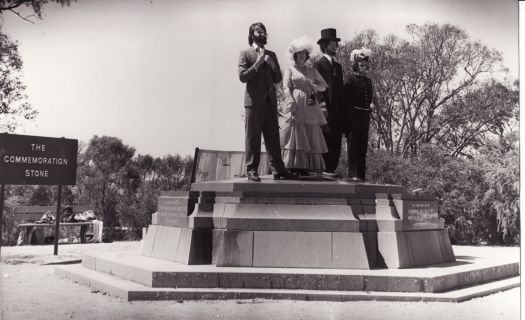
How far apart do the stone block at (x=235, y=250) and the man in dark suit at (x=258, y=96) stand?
1231 mm

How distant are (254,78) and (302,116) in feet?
3.94

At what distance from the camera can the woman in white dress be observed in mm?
9625

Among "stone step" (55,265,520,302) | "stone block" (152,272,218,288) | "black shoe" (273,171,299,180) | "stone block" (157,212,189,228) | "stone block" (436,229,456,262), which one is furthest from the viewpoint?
"stone block" (436,229,456,262)

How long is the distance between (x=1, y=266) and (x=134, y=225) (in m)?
10.5

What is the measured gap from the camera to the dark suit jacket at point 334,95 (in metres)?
10.3

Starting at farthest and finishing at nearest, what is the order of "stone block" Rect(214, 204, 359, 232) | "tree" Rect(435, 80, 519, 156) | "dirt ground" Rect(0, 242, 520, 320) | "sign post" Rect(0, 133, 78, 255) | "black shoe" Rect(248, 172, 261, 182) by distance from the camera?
"tree" Rect(435, 80, 519, 156)
"sign post" Rect(0, 133, 78, 255)
"black shoe" Rect(248, 172, 261, 182)
"stone block" Rect(214, 204, 359, 232)
"dirt ground" Rect(0, 242, 520, 320)

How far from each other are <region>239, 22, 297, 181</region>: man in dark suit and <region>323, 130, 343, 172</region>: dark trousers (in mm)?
1400

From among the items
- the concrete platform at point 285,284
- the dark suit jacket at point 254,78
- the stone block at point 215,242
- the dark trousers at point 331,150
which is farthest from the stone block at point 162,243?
the dark trousers at point 331,150

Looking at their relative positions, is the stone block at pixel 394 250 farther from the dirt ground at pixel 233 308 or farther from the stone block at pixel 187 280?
the stone block at pixel 187 280

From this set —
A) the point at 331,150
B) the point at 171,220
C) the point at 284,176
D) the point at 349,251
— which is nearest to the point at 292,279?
the point at 349,251

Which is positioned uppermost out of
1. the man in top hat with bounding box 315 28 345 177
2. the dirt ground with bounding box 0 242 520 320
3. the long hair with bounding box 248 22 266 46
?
the long hair with bounding box 248 22 266 46

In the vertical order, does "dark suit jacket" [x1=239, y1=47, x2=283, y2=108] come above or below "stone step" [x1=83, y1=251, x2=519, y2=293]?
above

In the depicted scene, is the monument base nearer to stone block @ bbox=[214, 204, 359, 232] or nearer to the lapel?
stone block @ bbox=[214, 204, 359, 232]

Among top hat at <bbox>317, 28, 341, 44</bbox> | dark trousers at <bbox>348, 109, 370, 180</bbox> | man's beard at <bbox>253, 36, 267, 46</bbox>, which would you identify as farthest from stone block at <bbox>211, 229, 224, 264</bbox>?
top hat at <bbox>317, 28, 341, 44</bbox>
